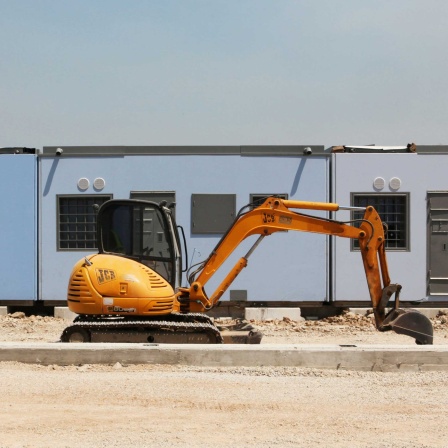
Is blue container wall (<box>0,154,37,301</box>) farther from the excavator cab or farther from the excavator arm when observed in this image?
the excavator arm

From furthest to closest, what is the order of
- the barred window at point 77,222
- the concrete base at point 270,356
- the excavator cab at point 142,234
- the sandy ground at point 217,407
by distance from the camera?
the barred window at point 77,222 → the excavator cab at point 142,234 → the concrete base at point 270,356 → the sandy ground at point 217,407

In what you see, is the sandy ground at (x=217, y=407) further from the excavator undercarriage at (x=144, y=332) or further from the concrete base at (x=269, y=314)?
the concrete base at (x=269, y=314)

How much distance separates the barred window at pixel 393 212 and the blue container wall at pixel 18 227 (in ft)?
21.8

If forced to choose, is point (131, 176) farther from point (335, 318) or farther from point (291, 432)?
point (291, 432)

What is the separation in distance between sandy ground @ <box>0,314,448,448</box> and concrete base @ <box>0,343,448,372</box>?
0.17 meters

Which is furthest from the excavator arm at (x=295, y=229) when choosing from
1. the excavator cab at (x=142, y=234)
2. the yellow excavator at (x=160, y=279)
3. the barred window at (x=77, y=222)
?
the barred window at (x=77, y=222)

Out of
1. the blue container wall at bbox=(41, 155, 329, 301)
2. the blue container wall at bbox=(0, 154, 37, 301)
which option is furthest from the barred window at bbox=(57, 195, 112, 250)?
the blue container wall at bbox=(0, 154, 37, 301)

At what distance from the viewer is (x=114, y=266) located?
13148 millimetres

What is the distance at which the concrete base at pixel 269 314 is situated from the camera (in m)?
19.0

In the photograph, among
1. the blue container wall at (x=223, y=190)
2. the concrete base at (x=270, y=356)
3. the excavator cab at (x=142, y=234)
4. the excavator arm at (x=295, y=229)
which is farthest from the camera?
the blue container wall at (x=223, y=190)

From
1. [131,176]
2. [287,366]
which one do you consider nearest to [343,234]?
[287,366]

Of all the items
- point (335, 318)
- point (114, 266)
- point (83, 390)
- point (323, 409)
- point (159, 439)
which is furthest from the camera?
point (335, 318)

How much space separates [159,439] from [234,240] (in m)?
6.05

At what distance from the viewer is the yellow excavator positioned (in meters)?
13.1
